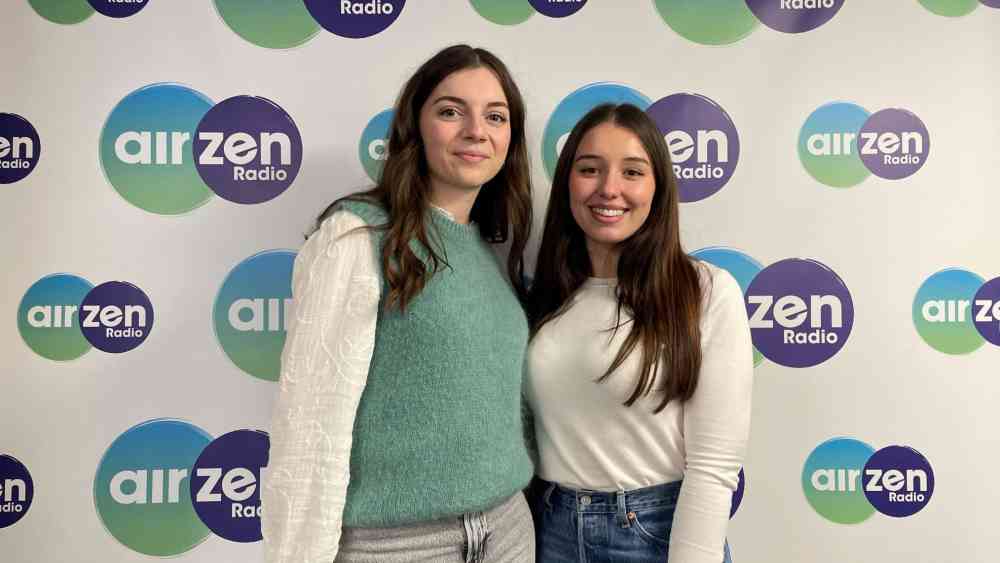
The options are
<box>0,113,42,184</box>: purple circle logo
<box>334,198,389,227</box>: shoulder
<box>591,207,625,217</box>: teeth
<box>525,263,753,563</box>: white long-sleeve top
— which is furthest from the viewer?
<box>0,113,42,184</box>: purple circle logo

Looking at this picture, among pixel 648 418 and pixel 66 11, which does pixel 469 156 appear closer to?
pixel 648 418

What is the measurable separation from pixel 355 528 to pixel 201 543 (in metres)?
0.73

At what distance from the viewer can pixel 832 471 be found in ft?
5.24

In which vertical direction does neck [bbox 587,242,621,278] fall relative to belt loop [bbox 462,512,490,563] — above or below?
above

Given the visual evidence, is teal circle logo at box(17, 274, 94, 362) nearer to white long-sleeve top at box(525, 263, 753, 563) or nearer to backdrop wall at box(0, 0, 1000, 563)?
backdrop wall at box(0, 0, 1000, 563)

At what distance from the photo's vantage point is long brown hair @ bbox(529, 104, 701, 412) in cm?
123

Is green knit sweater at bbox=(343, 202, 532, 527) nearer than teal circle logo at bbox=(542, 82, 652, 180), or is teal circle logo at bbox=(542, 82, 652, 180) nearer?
green knit sweater at bbox=(343, 202, 532, 527)

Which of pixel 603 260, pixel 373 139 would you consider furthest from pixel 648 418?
pixel 373 139

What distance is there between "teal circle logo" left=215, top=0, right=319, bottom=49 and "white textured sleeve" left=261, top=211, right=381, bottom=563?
771mm

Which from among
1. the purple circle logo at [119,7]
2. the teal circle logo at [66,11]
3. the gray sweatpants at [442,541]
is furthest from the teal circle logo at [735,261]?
the teal circle logo at [66,11]

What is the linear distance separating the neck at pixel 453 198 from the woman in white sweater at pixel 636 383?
0.24m

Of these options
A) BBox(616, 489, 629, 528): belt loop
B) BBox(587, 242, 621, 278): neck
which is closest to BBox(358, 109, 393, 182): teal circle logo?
BBox(587, 242, 621, 278): neck

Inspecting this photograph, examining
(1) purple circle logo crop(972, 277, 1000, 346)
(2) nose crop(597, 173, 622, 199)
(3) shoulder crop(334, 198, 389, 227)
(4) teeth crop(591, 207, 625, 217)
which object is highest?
(2) nose crop(597, 173, 622, 199)

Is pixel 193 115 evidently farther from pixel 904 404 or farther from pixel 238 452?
pixel 904 404
